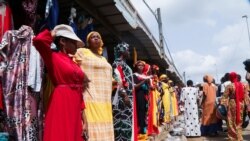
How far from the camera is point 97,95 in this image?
3.79 m

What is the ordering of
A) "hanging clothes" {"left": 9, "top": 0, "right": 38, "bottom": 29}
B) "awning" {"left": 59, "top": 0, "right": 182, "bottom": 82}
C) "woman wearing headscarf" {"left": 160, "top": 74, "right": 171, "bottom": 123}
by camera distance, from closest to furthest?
"hanging clothes" {"left": 9, "top": 0, "right": 38, "bottom": 29} → "awning" {"left": 59, "top": 0, "right": 182, "bottom": 82} → "woman wearing headscarf" {"left": 160, "top": 74, "right": 171, "bottom": 123}

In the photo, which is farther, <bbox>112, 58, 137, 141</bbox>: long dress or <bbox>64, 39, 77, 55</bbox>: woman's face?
<bbox>112, 58, 137, 141</bbox>: long dress

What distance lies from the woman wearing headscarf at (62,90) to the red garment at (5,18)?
480 mm

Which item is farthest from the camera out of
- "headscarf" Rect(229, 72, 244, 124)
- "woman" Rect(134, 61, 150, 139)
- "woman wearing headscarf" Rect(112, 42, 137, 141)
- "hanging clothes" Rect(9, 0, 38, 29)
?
"headscarf" Rect(229, 72, 244, 124)

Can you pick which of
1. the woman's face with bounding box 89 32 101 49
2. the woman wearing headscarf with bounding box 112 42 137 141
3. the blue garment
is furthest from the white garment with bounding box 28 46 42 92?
the blue garment

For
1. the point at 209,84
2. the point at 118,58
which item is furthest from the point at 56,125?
the point at 209,84

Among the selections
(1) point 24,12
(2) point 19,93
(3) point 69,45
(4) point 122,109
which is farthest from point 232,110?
(2) point 19,93

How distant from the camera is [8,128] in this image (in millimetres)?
3129

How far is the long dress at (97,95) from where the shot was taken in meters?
3.68

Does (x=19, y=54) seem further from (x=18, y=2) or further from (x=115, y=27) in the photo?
(x=115, y=27)

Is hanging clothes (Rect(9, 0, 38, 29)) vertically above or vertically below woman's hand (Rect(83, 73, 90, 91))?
above

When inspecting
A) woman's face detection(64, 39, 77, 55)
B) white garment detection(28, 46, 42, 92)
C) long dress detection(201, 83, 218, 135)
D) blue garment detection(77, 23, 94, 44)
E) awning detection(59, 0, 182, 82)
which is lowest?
long dress detection(201, 83, 218, 135)

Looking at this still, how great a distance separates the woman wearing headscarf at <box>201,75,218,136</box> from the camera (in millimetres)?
9906

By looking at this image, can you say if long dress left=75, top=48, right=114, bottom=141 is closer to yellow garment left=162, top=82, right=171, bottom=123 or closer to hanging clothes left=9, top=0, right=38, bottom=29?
hanging clothes left=9, top=0, right=38, bottom=29
